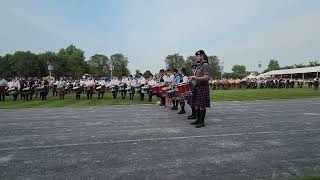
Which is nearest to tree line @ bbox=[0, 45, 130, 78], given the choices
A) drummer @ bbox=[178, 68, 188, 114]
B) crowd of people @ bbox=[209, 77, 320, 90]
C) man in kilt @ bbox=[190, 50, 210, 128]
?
crowd of people @ bbox=[209, 77, 320, 90]

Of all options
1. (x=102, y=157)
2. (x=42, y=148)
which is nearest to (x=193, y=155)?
(x=102, y=157)

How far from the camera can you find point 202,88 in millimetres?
9867

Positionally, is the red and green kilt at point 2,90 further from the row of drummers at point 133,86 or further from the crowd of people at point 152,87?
the row of drummers at point 133,86

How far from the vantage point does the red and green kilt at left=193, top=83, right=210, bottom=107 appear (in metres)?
9.73

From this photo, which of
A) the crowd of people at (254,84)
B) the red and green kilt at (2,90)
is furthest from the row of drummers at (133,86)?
the crowd of people at (254,84)

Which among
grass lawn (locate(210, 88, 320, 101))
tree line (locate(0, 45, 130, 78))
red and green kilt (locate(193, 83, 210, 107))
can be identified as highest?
tree line (locate(0, 45, 130, 78))

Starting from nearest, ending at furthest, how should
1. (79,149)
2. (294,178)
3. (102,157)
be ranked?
(294,178) < (102,157) < (79,149)

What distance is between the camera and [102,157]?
20.3ft

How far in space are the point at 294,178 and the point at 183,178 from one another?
151 centimetres

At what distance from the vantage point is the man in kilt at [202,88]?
9727 millimetres

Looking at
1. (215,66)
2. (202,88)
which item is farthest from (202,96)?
(215,66)

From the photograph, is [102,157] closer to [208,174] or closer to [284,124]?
[208,174]

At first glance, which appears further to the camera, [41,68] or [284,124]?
[41,68]

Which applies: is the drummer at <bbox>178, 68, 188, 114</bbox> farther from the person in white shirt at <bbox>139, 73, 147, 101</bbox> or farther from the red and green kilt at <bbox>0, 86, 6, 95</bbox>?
the red and green kilt at <bbox>0, 86, 6, 95</bbox>
